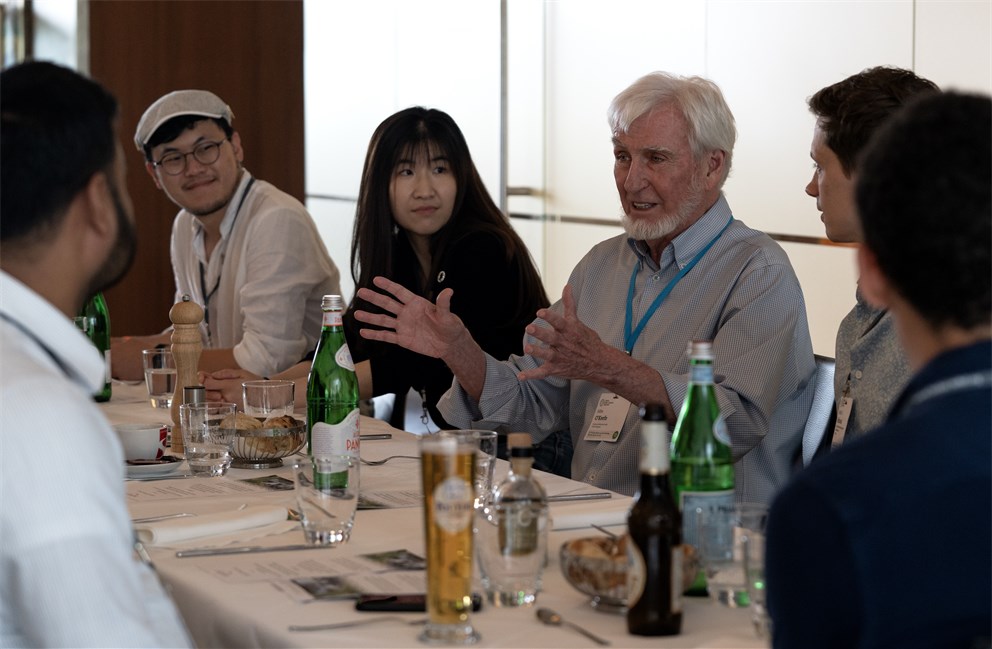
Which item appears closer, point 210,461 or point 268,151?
point 210,461

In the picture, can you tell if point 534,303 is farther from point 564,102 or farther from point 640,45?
point 564,102

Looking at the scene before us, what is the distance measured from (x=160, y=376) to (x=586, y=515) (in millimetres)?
1517

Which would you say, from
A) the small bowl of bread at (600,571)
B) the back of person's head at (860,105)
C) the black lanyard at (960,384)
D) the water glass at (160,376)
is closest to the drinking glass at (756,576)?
the small bowl of bread at (600,571)

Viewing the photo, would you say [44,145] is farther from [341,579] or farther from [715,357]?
[715,357]

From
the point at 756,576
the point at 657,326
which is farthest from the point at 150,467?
the point at 756,576

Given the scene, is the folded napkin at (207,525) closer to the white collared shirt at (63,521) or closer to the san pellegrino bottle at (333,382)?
the san pellegrino bottle at (333,382)

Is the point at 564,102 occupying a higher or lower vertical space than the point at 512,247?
higher

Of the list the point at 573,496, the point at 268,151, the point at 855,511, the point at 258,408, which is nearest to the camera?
the point at 855,511

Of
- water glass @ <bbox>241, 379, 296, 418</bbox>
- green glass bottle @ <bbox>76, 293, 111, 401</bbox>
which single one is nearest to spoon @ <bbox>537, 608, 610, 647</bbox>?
water glass @ <bbox>241, 379, 296, 418</bbox>

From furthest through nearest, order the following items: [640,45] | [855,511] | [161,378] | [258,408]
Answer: [640,45] < [161,378] < [258,408] < [855,511]

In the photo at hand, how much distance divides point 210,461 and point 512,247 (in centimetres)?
131

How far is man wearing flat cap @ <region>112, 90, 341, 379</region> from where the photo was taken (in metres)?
3.62

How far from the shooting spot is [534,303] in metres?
3.23

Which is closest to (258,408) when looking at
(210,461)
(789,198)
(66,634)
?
(210,461)
